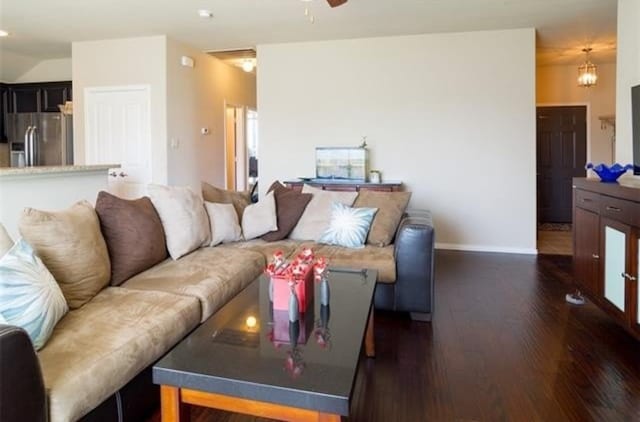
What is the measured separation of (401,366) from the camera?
236 cm

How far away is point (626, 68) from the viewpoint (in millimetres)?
3646

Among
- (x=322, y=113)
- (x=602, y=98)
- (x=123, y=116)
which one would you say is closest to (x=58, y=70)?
(x=123, y=116)

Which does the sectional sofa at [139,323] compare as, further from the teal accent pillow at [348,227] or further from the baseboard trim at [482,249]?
the baseboard trim at [482,249]

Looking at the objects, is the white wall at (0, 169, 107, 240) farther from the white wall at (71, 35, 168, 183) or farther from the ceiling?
the ceiling

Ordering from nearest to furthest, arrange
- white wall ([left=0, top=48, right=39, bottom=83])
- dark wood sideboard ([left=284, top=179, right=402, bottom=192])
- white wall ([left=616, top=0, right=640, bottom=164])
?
white wall ([left=616, top=0, right=640, bottom=164]) < dark wood sideboard ([left=284, top=179, right=402, bottom=192]) < white wall ([left=0, top=48, right=39, bottom=83])

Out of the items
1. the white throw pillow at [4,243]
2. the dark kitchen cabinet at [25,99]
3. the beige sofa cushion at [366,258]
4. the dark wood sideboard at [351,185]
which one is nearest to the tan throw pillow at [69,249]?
the white throw pillow at [4,243]

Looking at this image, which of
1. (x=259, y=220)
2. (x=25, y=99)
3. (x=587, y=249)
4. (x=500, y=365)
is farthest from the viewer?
(x=25, y=99)

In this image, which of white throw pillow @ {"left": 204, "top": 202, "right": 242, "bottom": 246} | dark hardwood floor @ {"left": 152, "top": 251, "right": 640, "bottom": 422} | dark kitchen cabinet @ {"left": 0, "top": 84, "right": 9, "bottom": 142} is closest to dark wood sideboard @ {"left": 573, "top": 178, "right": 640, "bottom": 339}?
dark hardwood floor @ {"left": 152, "top": 251, "right": 640, "bottom": 422}

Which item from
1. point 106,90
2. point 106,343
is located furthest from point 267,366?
point 106,90

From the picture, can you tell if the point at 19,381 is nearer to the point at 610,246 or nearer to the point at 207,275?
the point at 207,275

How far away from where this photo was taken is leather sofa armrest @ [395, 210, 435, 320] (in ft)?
9.62

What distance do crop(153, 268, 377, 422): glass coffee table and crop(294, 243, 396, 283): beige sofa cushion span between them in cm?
105

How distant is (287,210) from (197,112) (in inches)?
127

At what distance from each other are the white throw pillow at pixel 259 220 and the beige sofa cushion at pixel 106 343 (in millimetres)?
1449
